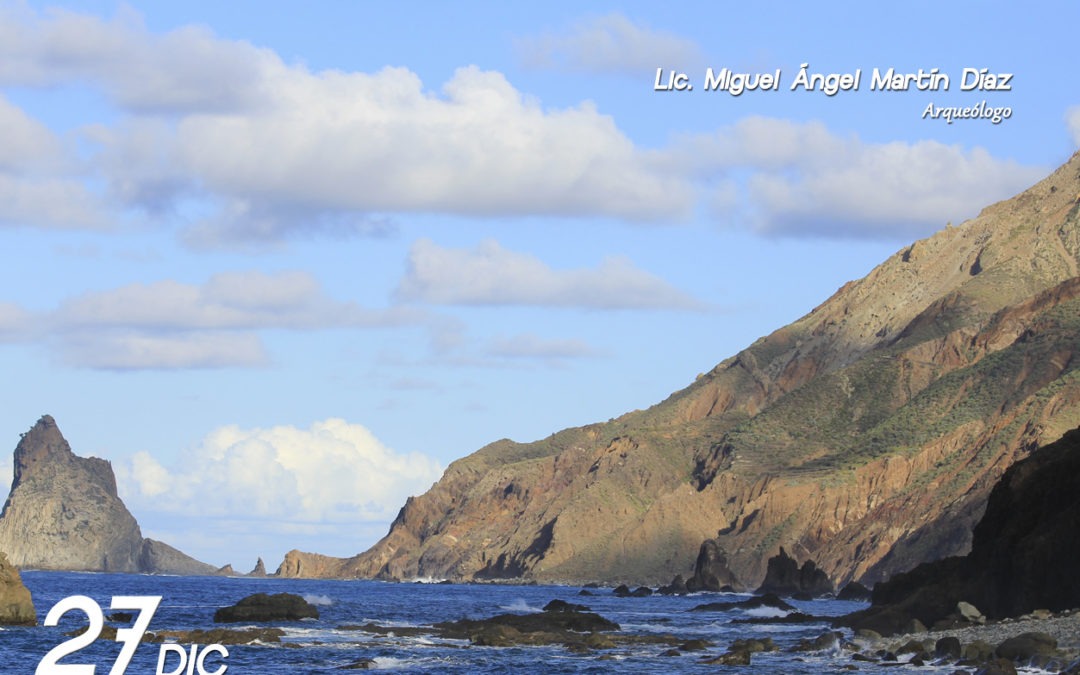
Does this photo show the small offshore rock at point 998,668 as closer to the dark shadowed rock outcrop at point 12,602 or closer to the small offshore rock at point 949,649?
the small offshore rock at point 949,649

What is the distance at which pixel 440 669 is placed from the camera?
7844 centimetres

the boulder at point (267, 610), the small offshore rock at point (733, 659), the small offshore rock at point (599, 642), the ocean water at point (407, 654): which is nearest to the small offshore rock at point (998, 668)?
the ocean water at point (407, 654)

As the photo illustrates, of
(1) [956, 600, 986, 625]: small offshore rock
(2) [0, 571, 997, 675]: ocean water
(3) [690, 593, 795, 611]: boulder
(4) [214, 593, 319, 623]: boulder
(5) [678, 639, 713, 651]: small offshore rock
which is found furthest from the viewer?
(3) [690, 593, 795, 611]: boulder

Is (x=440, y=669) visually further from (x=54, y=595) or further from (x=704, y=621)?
(x=54, y=595)

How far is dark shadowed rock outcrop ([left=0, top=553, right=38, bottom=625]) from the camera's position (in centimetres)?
9525

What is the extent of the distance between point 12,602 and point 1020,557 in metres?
57.8

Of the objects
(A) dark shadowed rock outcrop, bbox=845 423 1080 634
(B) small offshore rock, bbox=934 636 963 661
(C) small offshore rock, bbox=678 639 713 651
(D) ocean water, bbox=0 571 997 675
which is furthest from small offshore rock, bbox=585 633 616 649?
(B) small offshore rock, bbox=934 636 963 661

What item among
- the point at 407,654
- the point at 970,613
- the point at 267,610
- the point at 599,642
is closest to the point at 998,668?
the point at 970,613

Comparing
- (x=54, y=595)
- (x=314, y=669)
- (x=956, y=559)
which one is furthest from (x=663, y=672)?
(x=54, y=595)

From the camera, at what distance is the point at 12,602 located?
95.6m

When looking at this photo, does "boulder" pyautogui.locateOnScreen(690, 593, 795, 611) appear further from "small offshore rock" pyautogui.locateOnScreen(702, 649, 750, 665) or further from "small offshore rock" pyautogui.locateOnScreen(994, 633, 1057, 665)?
→ "small offshore rock" pyautogui.locateOnScreen(994, 633, 1057, 665)

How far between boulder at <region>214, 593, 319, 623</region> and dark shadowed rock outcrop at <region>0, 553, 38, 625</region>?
18.2m

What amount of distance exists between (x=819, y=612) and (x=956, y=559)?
52.1 m

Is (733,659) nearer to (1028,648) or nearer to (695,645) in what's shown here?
(695,645)
